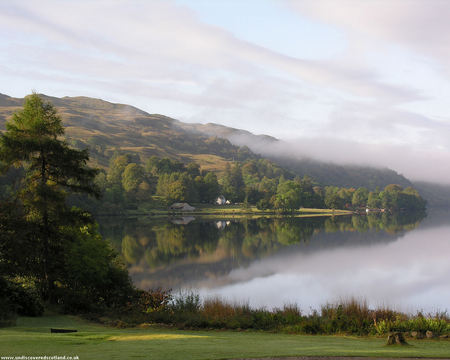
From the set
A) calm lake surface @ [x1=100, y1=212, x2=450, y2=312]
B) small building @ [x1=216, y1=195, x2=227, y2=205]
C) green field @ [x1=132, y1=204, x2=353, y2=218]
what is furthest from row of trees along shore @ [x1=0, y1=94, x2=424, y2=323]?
small building @ [x1=216, y1=195, x2=227, y2=205]

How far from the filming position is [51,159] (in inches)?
947

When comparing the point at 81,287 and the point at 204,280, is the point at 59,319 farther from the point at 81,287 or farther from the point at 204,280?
the point at 204,280

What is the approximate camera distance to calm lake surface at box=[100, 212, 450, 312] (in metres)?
36.1

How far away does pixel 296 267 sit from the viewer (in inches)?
2032

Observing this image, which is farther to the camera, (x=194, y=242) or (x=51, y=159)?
(x=194, y=242)

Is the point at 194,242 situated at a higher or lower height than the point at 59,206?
lower

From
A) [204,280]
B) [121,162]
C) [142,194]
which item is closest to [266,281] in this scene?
[204,280]

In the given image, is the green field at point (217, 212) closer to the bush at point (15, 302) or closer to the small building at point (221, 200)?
the small building at point (221, 200)

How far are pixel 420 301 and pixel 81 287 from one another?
2450cm

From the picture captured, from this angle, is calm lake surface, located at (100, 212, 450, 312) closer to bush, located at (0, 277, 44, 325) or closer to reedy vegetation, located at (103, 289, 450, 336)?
reedy vegetation, located at (103, 289, 450, 336)

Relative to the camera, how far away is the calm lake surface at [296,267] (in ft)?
118

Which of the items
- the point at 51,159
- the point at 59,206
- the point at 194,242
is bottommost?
the point at 194,242

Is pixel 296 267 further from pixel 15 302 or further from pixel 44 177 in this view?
pixel 15 302

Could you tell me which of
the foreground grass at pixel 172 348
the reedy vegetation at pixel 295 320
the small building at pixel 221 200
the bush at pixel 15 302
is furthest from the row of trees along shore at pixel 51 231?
the small building at pixel 221 200
